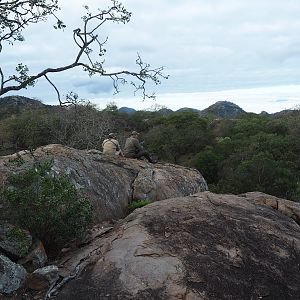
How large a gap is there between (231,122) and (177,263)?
161 feet

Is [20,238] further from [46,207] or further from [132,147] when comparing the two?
[132,147]

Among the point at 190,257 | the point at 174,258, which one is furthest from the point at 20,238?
the point at 190,257

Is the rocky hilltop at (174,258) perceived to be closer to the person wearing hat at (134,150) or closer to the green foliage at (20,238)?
the green foliage at (20,238)

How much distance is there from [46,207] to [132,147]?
22.9ft

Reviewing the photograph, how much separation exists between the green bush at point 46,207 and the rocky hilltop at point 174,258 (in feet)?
0.96

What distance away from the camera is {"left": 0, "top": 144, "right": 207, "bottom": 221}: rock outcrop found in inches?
368

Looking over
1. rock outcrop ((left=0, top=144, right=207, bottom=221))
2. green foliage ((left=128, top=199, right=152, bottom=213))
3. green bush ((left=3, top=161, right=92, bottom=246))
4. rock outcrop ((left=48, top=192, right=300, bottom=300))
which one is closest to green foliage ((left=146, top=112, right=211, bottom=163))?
rock outcrop ((left=0, top=144, right=207, bottom=221))

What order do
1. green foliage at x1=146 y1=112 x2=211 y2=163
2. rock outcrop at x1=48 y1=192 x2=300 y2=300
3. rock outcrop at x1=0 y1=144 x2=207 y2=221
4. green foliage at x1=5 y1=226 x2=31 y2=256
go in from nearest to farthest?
1. rock outcrop at x1=48 y1=192 x2=300 y2=300
2. green foliage at x1=5 y1=226 x2=31 y2=256
3. rock outcrop at x1=0 y1=144 x2=207 y2=221
4. green foliage at x1=146 y1=112 x2=211 y2=163

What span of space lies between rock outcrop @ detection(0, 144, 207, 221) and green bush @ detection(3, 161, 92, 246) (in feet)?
1.38

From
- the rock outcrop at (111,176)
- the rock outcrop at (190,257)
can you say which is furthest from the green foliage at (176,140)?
the rock outcrop at (190,257)

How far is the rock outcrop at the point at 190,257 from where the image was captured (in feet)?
19.2

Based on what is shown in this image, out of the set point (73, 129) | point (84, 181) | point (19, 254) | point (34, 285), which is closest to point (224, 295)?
point (34, 285)

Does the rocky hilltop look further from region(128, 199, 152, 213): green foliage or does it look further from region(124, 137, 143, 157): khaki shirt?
region(124, 137, 143, 157): khaki shirt

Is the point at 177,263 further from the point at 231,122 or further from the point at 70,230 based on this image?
the point at 231,122
